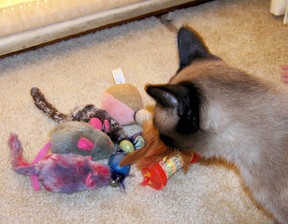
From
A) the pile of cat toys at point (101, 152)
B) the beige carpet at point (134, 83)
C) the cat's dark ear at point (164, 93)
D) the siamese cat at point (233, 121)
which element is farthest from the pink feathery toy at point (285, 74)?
the cat's dark ear at point (164, 93)

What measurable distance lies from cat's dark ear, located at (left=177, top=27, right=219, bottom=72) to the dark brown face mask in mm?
296

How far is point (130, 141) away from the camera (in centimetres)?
170

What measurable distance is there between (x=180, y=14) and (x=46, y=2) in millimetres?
914

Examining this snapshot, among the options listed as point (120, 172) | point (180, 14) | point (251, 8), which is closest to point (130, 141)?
point (120, 172)

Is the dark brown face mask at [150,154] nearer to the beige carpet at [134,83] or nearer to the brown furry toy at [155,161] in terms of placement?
the brown furry toy at [155,161]

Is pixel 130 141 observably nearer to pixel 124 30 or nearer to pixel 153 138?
pixel 153 138

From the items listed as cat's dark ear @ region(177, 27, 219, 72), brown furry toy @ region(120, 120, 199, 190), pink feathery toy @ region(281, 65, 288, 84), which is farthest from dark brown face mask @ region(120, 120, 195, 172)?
pink feathery toy @ region(281, 65, 288, 84)

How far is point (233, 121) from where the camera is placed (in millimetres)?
1204

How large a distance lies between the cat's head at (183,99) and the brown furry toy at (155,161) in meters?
0.19

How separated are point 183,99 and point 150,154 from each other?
0.45 meters

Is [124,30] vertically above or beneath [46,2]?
beneath

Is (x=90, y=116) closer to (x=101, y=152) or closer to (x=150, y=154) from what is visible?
(x=101, y=152)

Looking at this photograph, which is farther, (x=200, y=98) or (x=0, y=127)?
(x=0, y=127)

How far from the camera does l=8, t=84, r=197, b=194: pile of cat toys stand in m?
1.54
